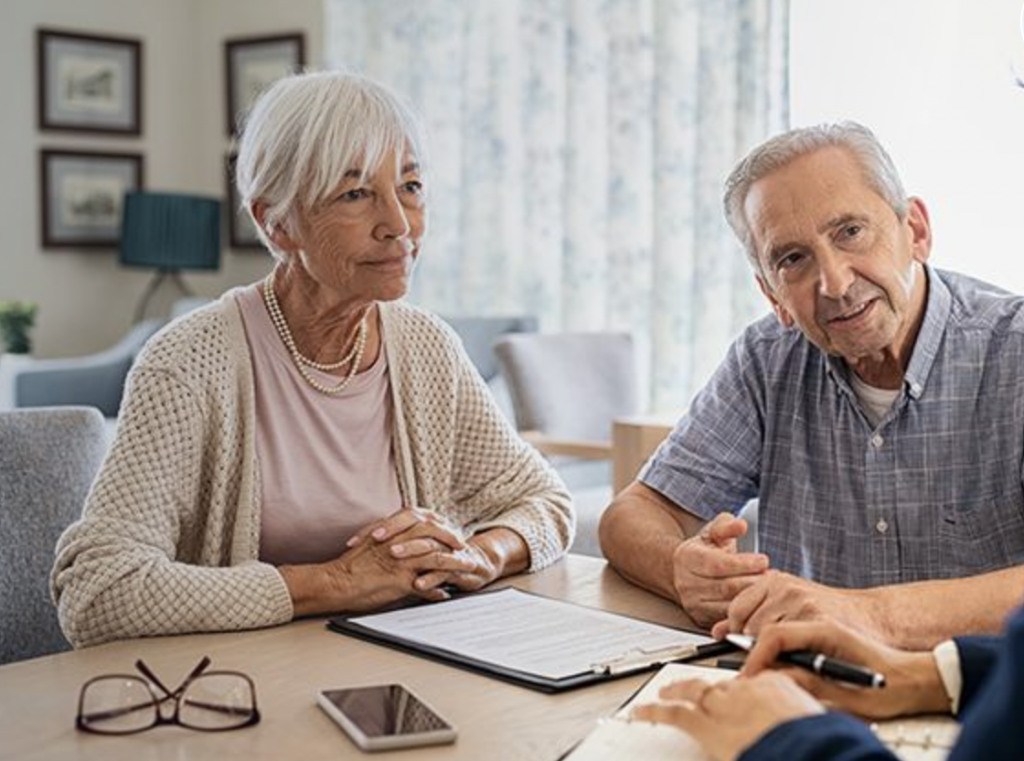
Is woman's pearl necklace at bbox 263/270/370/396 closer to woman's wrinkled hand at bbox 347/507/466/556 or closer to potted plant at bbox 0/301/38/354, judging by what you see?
woman's wrinkled hand at bbox 347/507/466/556

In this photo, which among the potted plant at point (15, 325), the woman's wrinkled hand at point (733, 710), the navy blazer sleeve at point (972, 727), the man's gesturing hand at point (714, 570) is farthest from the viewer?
the potted plant at point (15, 325)

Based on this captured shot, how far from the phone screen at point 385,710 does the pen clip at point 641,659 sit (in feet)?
0.65

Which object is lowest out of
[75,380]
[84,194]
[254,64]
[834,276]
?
[75,380]

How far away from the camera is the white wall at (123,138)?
6.18 meters

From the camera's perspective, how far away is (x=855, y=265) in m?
1.73

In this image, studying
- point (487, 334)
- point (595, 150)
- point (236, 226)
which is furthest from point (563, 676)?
point (236, 226)

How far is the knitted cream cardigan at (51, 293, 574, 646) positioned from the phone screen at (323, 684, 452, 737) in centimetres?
33

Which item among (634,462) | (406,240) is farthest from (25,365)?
(406,240)

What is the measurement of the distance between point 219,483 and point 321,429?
0.62 feet

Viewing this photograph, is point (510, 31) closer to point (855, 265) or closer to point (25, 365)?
point (25, 365)

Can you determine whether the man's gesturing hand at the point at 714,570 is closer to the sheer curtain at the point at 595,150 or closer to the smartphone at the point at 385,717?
the smartphone at the point at 385,717

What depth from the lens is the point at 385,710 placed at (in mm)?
1200

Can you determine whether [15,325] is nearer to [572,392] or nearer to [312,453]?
[572,392]

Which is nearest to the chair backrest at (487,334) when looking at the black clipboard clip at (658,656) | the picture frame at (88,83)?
the picture frame at (88,83)
